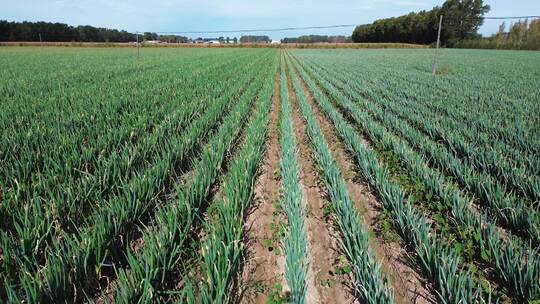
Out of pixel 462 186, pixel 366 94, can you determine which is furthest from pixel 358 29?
pixel 462 186

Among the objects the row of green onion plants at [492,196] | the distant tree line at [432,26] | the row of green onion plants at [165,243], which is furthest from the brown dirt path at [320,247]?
the distant tree line at [432,26]

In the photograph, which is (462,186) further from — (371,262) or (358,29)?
(358,29)

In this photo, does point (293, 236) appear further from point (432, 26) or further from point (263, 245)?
point (432, 26)

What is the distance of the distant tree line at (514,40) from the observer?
56.1 m

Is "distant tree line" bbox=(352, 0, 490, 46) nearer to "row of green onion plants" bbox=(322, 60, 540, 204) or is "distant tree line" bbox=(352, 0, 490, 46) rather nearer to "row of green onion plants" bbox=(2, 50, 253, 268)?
"row of green onion plants" bbox=(322, 60, 540, 204)

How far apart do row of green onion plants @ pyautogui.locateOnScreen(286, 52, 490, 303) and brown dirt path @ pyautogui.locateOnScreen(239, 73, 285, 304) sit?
1.12m

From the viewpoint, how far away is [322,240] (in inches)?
118

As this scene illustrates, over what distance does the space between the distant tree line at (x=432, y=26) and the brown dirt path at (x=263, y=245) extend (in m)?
78.1

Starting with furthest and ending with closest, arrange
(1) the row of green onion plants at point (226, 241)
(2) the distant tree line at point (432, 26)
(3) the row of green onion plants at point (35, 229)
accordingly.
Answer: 1. (2) the distant tree line at point (432, 26)
2. (3) the row of green onion plants at point (35, 229)
3. (1) the row of green onion plants at point (226, 241)

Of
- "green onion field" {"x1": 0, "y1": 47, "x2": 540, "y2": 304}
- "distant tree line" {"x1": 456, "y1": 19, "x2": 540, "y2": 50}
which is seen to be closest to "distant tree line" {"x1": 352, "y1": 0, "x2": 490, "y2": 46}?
"distant tree line" {"x1": 456, "y1": 19, "x2": 540, "y2": 50}

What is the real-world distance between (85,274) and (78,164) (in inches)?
76.0

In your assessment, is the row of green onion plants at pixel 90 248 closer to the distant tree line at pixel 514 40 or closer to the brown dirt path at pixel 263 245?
the brown dirt path at pixel 263 245

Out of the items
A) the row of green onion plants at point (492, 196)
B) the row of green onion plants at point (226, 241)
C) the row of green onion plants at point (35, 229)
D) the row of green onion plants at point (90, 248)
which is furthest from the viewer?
the row of green onion plants at point (492, 196)

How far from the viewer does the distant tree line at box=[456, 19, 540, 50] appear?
5612 centimetres
